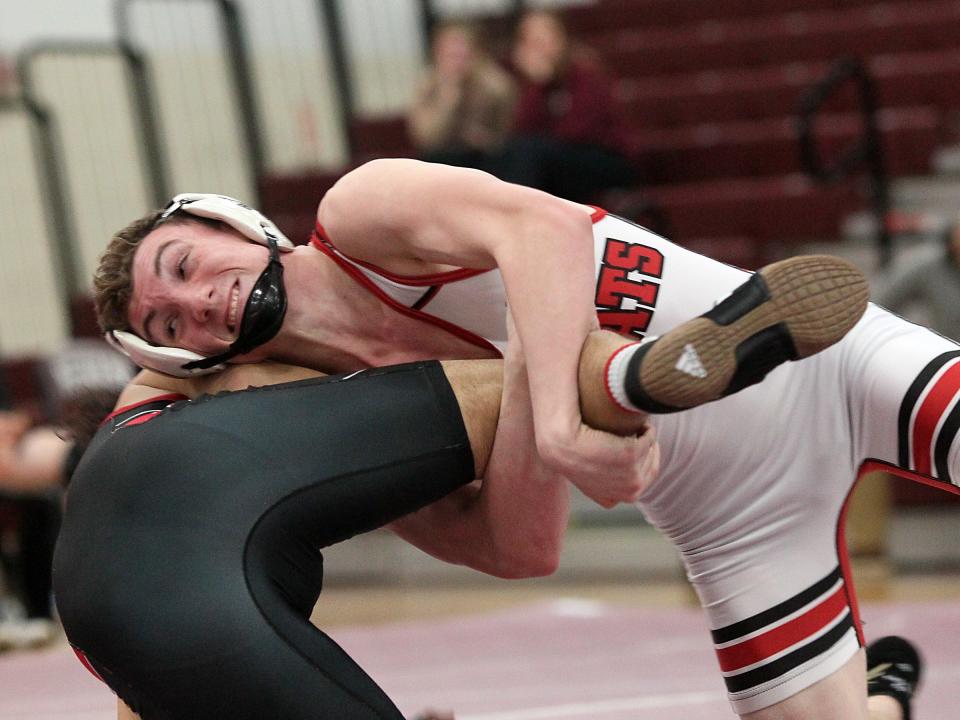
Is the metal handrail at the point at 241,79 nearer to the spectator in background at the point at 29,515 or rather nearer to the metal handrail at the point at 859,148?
the spectator in background at the point at 29,515

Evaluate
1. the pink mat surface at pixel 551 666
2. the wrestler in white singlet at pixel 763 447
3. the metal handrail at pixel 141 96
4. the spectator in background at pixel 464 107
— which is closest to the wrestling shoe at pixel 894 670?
the wrestler in white singlet at pixel 763 447

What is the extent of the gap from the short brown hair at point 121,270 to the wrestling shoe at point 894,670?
138 centimetres

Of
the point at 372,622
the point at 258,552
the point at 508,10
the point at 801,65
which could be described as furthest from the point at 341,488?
the point at 508,10

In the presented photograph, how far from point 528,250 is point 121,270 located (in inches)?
26.4

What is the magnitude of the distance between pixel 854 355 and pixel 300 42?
599 centimetres

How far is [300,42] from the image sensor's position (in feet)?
26.1

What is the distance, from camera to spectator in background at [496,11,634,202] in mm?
6230

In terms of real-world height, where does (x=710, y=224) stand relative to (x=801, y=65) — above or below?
below

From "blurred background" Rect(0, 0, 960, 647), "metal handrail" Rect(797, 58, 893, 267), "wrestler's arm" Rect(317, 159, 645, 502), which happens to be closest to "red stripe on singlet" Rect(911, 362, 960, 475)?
"wrestler's arm" Rect(317, 159, 645, 502)

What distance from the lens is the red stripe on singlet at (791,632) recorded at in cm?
245

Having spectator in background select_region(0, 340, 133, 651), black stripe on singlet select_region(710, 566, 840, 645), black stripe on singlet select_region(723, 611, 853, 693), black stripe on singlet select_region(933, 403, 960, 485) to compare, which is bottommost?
spectator in background select_region(0, 340, 133, 651)

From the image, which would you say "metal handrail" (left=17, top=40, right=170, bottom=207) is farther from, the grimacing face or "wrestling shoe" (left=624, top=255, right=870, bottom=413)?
"wrestling shoe" (left=624, top=255, right=870, bottom=413)

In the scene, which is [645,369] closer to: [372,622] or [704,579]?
[704,579]

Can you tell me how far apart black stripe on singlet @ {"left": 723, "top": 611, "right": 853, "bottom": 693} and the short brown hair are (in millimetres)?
1098
